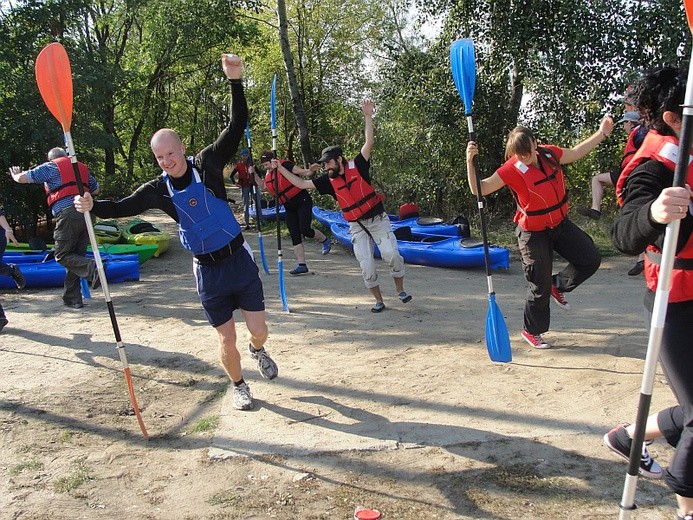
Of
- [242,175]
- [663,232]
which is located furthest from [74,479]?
[242,175]

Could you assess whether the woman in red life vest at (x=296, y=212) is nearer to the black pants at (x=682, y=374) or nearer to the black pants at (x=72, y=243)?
the black pants at (x=72, y=243)

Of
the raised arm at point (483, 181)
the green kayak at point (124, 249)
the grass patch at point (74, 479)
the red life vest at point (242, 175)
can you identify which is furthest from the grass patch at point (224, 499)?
the red life vest at point (242, 175)

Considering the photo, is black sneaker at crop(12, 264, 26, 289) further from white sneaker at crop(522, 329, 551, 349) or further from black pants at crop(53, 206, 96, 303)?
white sneaker at crop(522, 329, 551, 349)

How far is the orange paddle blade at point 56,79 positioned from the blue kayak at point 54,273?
5.10 meters

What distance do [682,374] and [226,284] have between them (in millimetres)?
2722

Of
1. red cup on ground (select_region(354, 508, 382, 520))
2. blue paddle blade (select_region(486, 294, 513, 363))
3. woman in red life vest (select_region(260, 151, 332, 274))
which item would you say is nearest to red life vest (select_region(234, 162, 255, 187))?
woman in red life vest (select_region(260, 151, 332, 274))

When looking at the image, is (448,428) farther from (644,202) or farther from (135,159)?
(135,159)

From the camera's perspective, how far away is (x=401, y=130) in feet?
44.0

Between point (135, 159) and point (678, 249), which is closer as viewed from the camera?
point (678, 249)

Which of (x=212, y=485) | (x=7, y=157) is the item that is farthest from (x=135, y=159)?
(x=212, y=485)

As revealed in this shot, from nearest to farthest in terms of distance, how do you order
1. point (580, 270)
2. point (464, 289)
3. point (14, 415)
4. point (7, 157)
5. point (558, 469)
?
point (558, 469)
point (14, 415)
point (580, 270)
point (464, 289)
point (7, 157)

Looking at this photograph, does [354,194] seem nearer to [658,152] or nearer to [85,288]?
[85,288]

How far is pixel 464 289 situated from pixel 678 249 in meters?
5.64

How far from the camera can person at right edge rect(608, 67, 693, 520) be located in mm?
2281
